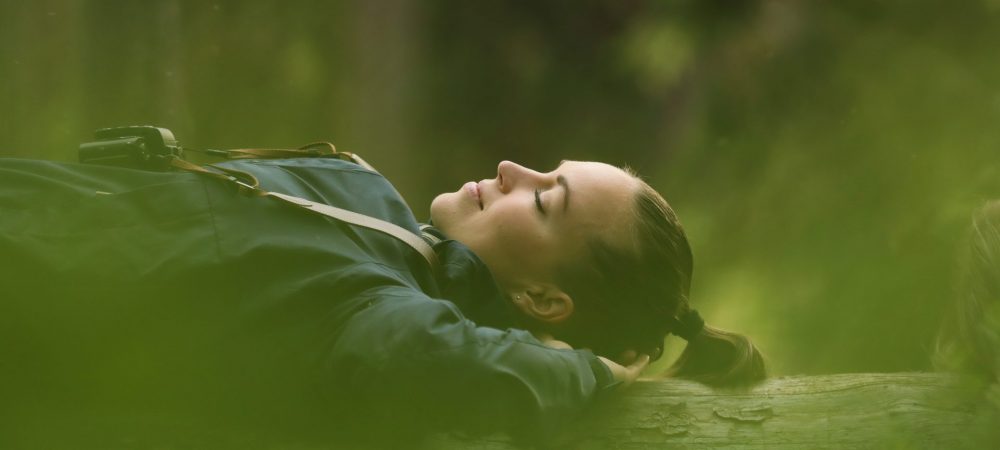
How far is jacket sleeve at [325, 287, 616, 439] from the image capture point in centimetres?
190

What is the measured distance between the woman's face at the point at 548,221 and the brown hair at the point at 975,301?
65cm

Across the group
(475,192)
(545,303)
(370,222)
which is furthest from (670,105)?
(370,222)

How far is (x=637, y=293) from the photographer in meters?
2.48

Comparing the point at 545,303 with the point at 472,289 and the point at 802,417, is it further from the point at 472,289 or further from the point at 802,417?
the point at 802,417

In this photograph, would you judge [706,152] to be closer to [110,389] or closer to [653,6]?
[653,6]

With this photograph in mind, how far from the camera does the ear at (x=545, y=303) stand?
8.16 ft

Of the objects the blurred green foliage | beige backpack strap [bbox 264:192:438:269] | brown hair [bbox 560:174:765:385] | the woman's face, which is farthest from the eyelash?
the blurred green foliage

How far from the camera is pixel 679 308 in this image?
8.23 feet

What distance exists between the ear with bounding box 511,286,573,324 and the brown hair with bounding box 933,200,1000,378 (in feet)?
2.37

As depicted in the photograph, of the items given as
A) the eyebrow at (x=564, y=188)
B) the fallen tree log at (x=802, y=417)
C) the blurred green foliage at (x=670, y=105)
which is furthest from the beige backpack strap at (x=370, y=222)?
the blurred green foliage at (x=670, y=105)

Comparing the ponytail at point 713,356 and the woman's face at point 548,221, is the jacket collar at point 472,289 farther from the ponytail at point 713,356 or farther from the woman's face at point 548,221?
the ponytail at point 713,356

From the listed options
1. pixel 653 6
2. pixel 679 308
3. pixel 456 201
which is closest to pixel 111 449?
pixel 456 201

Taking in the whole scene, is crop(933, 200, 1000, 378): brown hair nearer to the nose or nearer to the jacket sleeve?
the jacket sleeve

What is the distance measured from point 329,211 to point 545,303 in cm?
52
